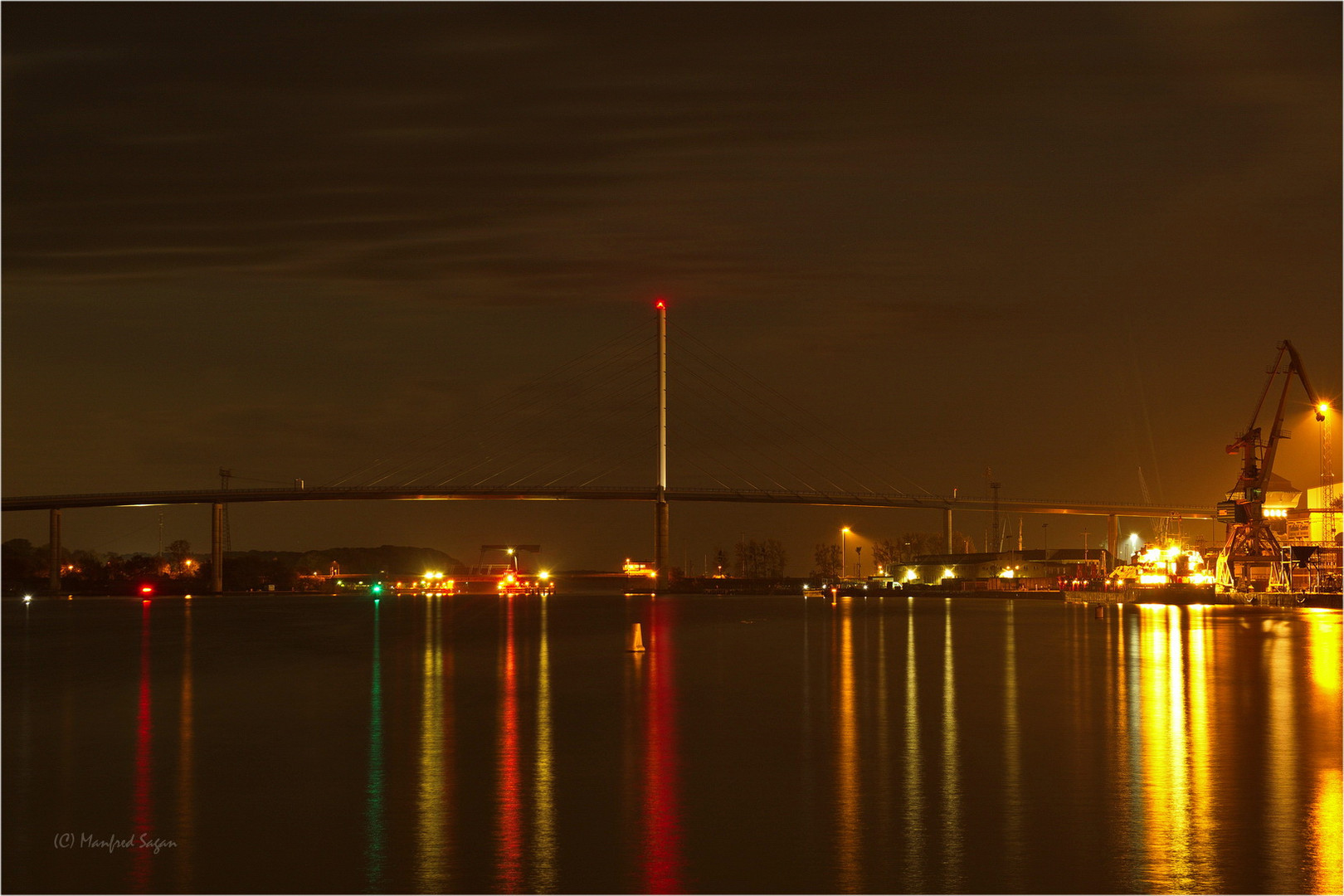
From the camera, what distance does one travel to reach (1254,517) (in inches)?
3629

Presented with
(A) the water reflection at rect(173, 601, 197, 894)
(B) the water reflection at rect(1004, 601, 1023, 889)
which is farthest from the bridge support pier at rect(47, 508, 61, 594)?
(B) the water reflection at rect(1004, 601, 1023, 889)

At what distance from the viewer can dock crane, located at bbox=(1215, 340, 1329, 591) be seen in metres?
87.2

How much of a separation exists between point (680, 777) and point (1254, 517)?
298 ft

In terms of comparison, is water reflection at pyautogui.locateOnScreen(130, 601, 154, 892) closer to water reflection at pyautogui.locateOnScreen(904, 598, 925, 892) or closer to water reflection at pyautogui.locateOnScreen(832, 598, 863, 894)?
water reflection at pyautogui.locateOnScreen(832, 598, 863, 894)

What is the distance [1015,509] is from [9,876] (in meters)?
121

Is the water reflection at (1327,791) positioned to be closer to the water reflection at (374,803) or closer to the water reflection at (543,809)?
the water reflection at (543,809)

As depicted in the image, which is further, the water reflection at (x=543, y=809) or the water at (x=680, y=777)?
the water at (x=680, y=777)

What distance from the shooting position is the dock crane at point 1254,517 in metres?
87.2

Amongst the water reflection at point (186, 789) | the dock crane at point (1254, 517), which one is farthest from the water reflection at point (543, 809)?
the dock crane at point (1254, 517)

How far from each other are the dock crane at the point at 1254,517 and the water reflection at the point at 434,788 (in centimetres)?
7425

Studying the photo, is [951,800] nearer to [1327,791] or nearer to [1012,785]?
[1012,785]

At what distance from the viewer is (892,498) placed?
115 m

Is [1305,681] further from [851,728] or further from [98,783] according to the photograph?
[98,783]

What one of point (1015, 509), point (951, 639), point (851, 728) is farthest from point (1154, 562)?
point (851, 728)
